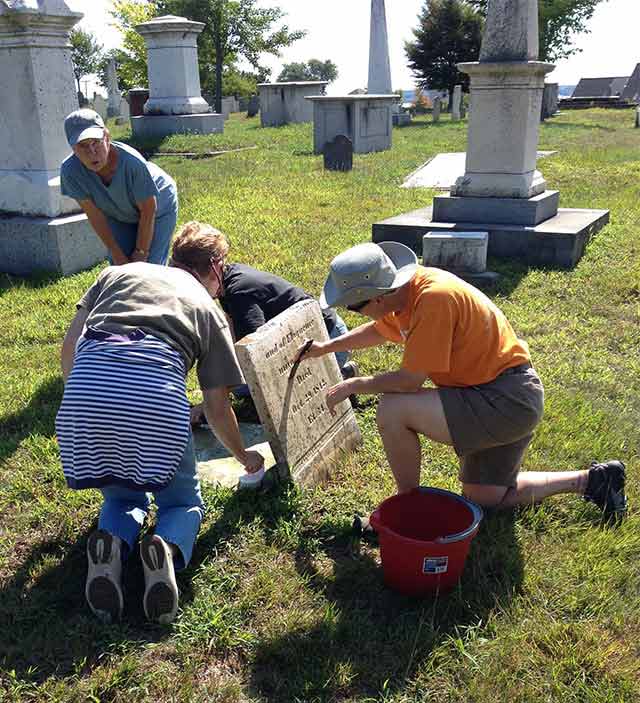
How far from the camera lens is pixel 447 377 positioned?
2750 millimetres

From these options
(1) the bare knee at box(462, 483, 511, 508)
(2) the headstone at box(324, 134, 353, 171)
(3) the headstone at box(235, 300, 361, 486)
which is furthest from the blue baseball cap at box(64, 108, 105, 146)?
(2) the headstone at box(324, 134, 353, 171)

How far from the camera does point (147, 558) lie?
2.43 metres

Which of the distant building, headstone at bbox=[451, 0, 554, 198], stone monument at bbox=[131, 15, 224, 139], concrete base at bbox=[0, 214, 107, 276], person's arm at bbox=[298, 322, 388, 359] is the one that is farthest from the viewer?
the distant building

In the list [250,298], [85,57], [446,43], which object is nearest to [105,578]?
[250,298]

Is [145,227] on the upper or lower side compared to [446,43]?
lower

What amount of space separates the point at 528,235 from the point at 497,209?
60 cm

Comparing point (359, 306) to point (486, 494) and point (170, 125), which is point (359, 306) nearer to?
point (486, 494)

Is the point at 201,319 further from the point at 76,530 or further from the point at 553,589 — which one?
the point at 553,589

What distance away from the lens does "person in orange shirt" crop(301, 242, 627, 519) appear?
2.53m

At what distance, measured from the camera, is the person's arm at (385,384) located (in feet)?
8.57

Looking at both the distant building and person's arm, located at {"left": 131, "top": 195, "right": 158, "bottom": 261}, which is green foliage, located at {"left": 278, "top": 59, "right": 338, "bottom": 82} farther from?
person's arm, located at {"left": 131, "top": 195, "right": 158, "bottom": 261}

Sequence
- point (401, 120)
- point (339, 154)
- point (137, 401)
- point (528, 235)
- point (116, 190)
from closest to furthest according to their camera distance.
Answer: point (137, 401), point (116, 190), point (528, 235), point (339, 154), point (401, 120)

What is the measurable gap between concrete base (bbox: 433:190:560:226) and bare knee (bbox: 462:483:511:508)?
491cm

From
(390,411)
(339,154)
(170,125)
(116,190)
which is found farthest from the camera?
(170,125)
